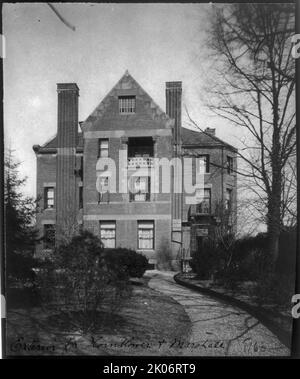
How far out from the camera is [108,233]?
5.78 m

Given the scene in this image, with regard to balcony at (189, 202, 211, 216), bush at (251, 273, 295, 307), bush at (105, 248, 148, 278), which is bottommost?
bush at (251, 273, 295, 307)

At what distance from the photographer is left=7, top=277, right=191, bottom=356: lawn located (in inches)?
200

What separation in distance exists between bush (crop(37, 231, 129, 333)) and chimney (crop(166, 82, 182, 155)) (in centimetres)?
206

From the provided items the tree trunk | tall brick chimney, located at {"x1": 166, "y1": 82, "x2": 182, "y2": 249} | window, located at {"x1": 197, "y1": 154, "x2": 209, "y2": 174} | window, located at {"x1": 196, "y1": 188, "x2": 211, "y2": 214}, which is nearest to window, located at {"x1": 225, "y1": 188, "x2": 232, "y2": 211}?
window, located at {"x1": 196, "y1": 188, "x2": 211, "y2": 214}

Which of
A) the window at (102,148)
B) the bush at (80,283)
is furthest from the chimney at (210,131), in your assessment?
the bush at (80,283)

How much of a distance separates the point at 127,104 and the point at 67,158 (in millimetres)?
1253

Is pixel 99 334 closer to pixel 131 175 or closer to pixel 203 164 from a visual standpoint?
pixel 131 175

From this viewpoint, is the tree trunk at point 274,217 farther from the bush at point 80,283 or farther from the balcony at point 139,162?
the bush at point 80,283

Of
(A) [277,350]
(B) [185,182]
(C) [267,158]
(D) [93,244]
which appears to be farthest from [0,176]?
(A) [277,350]

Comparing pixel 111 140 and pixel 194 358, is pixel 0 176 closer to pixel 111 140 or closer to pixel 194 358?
pixel 111 140

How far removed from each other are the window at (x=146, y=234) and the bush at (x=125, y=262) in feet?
0.74

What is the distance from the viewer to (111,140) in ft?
19.6

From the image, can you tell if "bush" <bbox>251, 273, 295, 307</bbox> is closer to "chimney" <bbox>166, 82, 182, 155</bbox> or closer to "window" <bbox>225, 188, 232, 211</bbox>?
"window" <bbox>225, 188, 232, 211</bbox>

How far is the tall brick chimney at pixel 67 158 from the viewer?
18.9 ft
